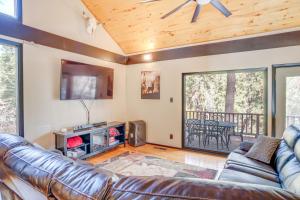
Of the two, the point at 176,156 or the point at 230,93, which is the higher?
the point at 230,93

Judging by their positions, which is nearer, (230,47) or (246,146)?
(246,146)

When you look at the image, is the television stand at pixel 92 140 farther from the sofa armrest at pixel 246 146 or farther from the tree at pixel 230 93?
the tree at pixel 230 93

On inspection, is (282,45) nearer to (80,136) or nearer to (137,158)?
(137,158)

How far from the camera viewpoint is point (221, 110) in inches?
220

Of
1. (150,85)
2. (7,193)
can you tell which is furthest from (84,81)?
(7,193)

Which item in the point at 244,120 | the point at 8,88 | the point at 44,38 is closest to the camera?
the point at 8,88

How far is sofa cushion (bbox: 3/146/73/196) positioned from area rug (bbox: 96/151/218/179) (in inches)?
83.3

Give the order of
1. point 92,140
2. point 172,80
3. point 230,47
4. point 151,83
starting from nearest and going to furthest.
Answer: point 92,140
point 230,47
point 172,80
point 151,83

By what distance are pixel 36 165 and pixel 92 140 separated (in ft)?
9.31

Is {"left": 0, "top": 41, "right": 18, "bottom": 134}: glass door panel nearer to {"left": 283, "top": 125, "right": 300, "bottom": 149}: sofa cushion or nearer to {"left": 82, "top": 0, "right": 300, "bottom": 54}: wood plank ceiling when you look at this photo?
{"left": 82, "top": 0, "right": 300, "bottom": 54}: wood plank ceiling

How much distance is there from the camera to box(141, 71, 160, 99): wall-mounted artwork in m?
4.71

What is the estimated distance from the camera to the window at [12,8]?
9.21 feet

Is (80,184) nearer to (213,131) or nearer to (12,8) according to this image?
(12,8)

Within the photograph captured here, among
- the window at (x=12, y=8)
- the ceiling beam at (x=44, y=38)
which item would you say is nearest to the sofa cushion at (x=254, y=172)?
the ceiling beam at (x=44, y=38)
